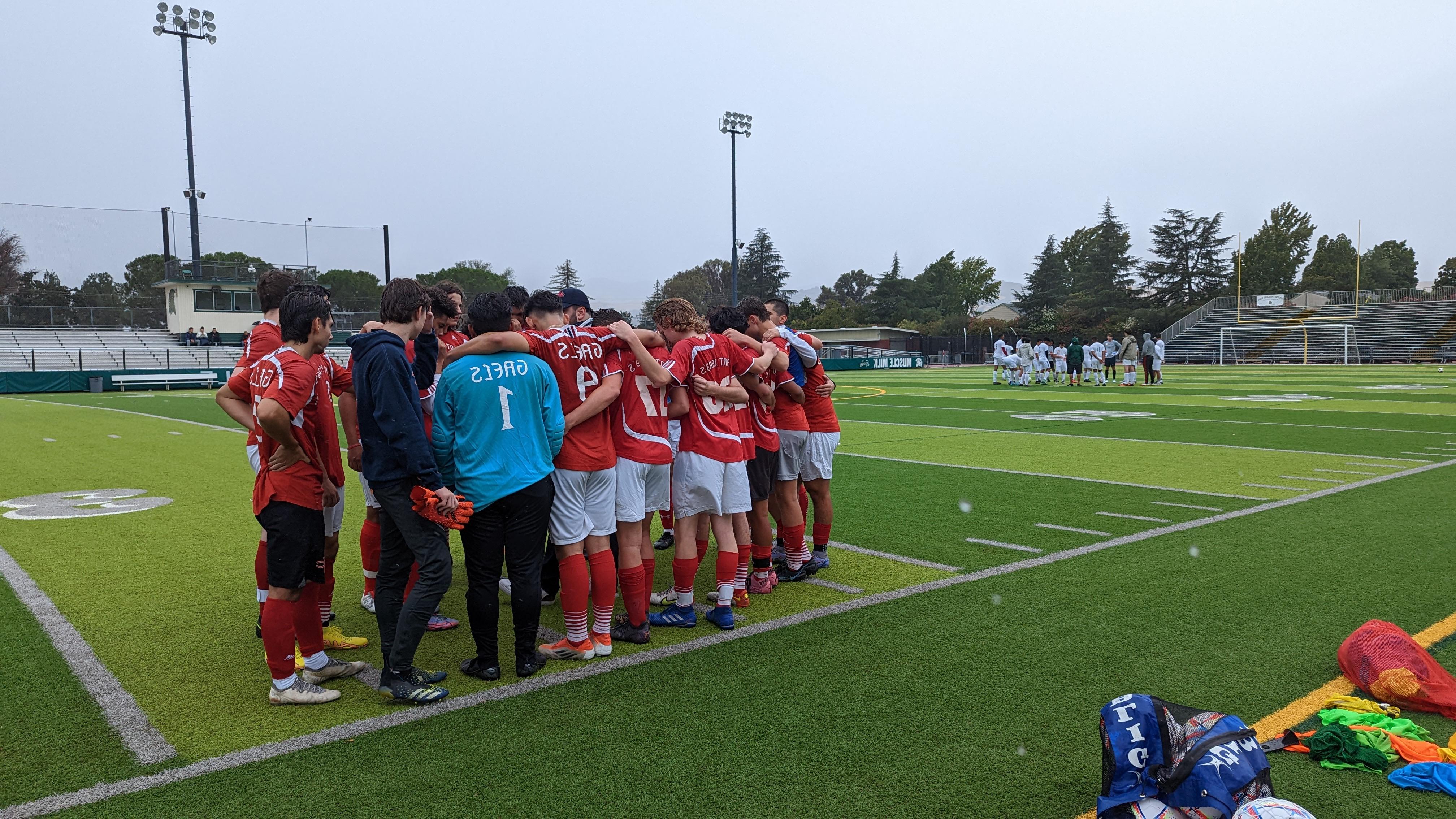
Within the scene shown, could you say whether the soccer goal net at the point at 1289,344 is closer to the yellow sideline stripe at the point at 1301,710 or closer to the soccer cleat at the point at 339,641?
the yellow sideline stripe at the point at 1301,710

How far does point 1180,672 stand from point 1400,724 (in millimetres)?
844

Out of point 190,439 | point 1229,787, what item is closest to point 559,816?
point 1229,787

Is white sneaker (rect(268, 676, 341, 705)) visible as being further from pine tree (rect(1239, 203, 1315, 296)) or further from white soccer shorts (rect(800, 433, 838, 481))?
pine tree (rect(1239, 203, 1315, 296))

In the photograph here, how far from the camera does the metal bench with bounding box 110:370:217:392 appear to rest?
32.5 m

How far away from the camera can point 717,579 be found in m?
5.00

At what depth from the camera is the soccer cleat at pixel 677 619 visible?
4980 mm

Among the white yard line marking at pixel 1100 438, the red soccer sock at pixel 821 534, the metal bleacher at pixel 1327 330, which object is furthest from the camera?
the metal bleacher at pixel 1327 330

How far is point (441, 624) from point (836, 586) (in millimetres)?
2427

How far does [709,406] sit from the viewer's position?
499 cm

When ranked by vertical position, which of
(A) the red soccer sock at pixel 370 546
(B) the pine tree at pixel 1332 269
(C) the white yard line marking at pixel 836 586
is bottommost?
(C) the white yard line marking at pixel 836 586

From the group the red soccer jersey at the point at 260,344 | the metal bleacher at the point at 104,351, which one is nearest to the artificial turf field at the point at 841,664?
the red soccer jersey at the point at 260,344

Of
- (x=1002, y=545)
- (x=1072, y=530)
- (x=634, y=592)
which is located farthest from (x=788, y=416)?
(x=1072, y=530)

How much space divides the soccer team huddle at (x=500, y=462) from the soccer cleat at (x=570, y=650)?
0.01 meters

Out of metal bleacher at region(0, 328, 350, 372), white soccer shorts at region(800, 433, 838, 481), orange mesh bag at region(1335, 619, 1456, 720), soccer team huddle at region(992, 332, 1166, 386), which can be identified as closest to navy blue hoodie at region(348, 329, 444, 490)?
white soccer shorts at region(800, 433, 838, 481)
